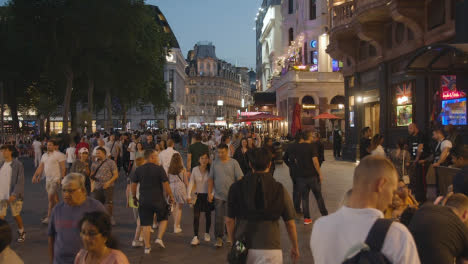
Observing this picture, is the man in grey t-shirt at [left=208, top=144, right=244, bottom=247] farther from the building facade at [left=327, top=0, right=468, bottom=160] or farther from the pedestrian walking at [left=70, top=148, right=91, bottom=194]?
the building facade at [left=327, top=0, right=468, bottom=160]

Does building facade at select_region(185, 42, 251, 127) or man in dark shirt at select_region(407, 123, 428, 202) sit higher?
building facade at select_region(185, 42, 251, 127)

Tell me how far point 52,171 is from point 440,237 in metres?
8.26

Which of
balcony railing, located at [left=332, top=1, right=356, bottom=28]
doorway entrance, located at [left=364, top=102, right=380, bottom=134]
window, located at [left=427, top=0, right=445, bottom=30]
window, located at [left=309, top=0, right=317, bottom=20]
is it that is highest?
window, located at [left=309, top=0, right=317, bottom=20]

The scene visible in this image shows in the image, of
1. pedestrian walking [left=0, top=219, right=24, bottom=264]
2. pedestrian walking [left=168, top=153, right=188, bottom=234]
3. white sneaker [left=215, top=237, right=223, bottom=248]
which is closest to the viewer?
pedestrian walking [left=0, top=219, right=24, bottom=264]

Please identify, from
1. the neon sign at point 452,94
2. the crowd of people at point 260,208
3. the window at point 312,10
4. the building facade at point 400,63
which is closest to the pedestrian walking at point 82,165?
the crowd of people at point 260,208

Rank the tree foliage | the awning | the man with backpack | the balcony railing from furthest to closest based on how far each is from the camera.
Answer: the tree foliage
the balcony railing
the awning
the man with backpack

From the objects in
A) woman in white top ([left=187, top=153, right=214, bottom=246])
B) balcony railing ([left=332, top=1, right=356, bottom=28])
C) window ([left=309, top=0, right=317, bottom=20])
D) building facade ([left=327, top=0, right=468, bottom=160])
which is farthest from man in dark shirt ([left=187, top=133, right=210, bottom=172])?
window ([left=309, top=0, right=317, bottom=20])

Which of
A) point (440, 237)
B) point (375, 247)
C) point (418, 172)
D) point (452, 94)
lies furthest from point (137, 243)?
point (452, 94)

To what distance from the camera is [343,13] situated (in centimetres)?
2050

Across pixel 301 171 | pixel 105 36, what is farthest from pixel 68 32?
pixel 301 171

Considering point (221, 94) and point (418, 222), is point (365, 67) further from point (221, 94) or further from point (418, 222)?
point (221, 94)

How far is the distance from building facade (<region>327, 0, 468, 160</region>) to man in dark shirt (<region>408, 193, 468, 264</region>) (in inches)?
300

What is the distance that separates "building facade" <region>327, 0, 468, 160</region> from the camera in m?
11.8

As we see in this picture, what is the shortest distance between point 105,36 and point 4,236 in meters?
29.4
